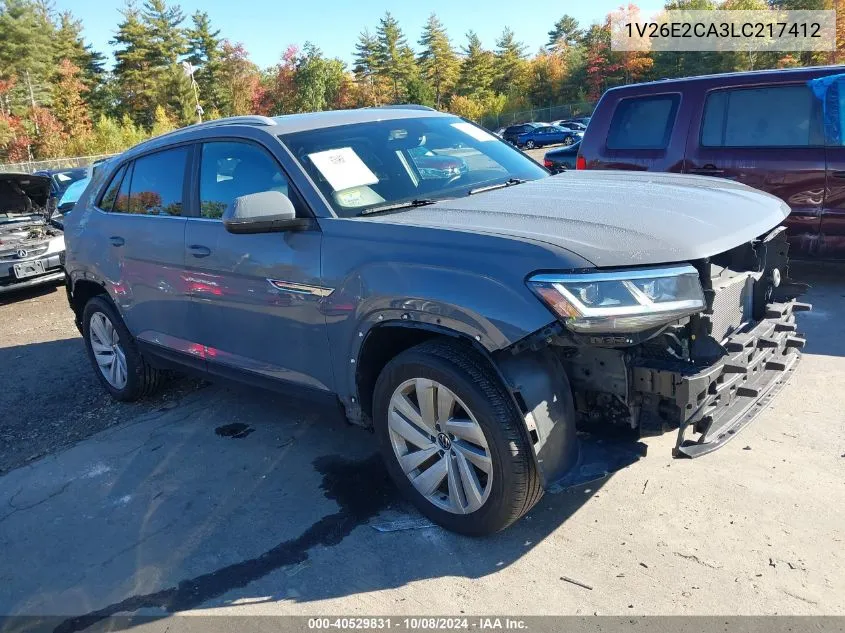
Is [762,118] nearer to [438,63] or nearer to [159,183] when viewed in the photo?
[159,183]

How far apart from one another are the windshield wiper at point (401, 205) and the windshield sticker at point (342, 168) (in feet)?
0.66

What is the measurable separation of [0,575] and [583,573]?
2.55 meters

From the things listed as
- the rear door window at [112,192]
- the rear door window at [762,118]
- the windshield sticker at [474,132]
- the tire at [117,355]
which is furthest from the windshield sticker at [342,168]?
the rear door window at [762,118]

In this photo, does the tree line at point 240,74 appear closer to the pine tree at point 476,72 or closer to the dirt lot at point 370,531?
the pine tree at point 476,72

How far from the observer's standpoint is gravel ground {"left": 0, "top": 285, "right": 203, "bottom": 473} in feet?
14.9

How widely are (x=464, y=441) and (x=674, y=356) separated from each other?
2.95 ft

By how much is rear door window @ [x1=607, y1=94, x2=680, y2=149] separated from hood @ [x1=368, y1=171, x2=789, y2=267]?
3002 mm

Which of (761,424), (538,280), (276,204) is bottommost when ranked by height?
(761,424)

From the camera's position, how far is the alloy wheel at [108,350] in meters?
4.99

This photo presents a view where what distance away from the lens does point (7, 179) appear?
9.38 m

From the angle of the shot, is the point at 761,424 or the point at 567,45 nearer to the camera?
the point at 761,424

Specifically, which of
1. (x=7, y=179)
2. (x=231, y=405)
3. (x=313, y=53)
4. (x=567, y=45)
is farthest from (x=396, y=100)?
(x=231, y=405)

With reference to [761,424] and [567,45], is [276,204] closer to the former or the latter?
[761,424]

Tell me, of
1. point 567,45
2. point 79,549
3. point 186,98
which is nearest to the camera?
point 79,549
